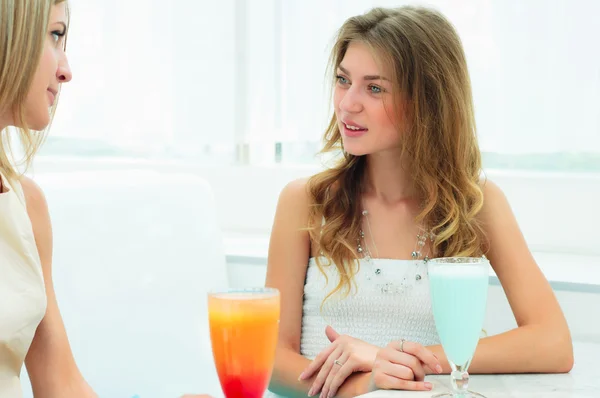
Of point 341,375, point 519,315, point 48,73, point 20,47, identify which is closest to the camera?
point 20,47

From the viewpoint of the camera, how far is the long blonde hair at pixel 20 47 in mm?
1312

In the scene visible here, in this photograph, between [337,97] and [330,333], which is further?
[337,97]

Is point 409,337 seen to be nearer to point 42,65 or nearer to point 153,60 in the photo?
point 42,65

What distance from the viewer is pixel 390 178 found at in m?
2.22

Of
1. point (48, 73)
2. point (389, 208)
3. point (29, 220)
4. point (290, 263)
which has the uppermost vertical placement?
point (48, 73)

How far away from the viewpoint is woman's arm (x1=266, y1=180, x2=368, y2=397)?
211cm

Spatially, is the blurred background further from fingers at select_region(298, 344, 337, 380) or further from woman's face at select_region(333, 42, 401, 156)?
fingers at select_region(298, 344, 337, 380)

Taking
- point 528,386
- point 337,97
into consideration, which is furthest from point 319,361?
point 337,97

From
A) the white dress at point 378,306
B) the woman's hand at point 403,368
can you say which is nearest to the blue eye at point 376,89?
the white dress at point 378,306

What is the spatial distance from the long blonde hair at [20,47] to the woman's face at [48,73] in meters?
0.02

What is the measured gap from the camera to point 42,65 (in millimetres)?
1420

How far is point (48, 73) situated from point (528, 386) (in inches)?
39.1

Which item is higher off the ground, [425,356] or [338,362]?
[425,356]

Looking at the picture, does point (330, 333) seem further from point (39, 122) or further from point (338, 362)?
point (39, 122)
